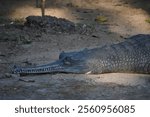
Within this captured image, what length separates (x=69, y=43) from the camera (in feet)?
28.5

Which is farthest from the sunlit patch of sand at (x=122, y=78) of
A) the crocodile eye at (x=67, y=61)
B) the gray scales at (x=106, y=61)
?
the crocodile eye at (x=67, y=61)

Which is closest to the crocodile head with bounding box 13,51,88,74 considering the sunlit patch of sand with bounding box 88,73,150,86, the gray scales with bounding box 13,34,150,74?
the gray scales with bounding box 13,34,150,74

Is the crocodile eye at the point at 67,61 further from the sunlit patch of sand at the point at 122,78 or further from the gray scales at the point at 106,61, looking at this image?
the sunlit patch of sand at the point at 122,78

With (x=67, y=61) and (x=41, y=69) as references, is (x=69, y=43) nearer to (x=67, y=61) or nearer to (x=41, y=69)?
(x=67, y=61)

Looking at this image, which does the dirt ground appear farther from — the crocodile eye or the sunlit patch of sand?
the crocodile eye

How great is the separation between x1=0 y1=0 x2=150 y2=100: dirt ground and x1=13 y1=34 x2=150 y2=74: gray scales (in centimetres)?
12

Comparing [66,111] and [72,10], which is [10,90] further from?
[72,10]

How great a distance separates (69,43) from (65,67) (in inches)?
86.4

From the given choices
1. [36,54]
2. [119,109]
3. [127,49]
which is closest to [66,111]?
[119,109]

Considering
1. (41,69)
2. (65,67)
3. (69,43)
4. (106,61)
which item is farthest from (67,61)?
(69,43)

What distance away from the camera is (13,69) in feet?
21.3

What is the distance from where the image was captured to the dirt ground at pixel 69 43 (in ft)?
18.8

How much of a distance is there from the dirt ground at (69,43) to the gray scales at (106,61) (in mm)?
123

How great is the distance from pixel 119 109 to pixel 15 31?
517 centimetres
